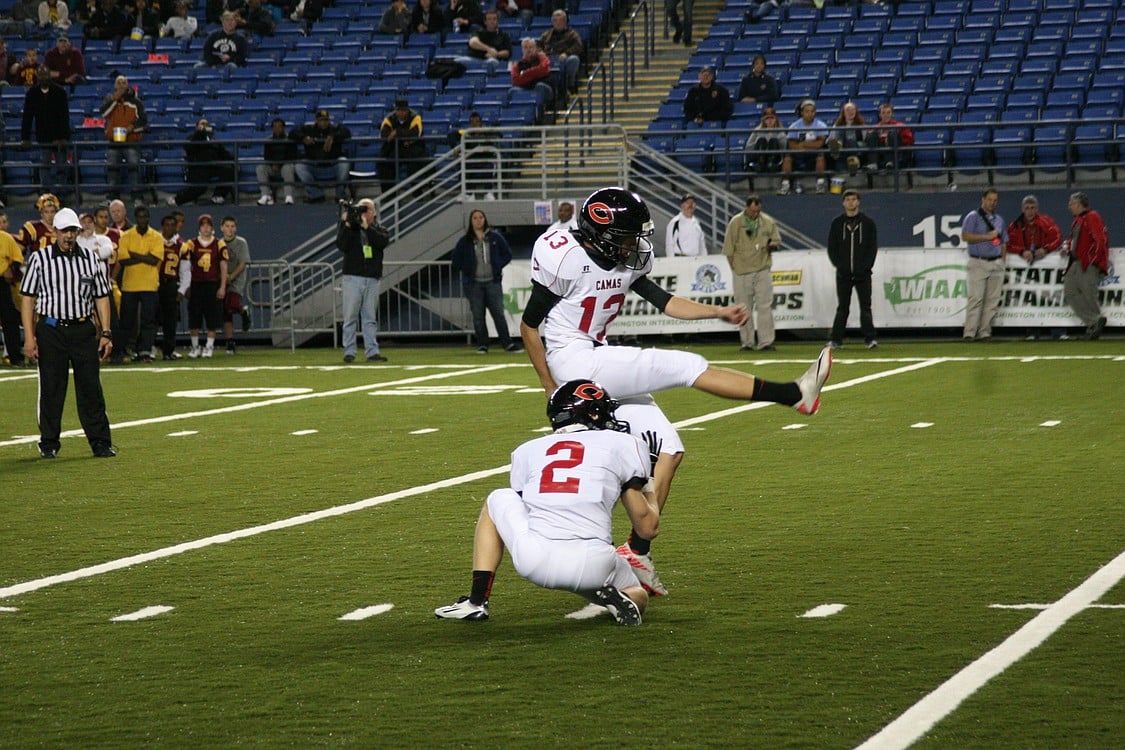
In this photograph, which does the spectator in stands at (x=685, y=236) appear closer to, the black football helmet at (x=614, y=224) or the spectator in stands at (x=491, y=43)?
the spectator in stands at (x=491, y=43)

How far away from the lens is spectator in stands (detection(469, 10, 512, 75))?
29.3m

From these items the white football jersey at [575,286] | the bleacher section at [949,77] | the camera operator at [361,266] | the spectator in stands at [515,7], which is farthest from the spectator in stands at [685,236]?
the white football jersey at [575,286]

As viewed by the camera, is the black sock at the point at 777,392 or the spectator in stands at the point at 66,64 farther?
the spectator in stands at the point at 66,64

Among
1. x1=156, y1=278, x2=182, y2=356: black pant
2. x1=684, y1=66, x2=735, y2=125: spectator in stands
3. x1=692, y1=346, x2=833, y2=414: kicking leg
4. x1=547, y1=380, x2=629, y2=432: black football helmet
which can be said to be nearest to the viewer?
x1=547, y1=380, x2=629, y2=432: black football helmet

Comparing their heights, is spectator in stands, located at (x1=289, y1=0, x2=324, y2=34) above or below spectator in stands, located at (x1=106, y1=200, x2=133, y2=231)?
above

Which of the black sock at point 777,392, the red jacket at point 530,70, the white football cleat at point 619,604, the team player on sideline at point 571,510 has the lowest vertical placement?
the white football cleat at point 619,604

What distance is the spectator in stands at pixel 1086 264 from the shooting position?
2123 centimetres

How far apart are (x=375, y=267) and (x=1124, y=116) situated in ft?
36.0

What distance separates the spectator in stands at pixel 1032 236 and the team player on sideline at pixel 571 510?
16.5m

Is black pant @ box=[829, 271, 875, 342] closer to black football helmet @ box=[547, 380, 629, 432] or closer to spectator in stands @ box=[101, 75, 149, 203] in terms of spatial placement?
spectator in stands @ box=[101, 75, 149, 203]

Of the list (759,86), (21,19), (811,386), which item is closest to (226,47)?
(21,19)

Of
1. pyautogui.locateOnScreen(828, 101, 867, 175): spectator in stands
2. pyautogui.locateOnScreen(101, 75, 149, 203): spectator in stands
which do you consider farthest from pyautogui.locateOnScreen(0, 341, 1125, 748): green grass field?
pyautogui.locateOnScreen(101, 75, 149, 203): spectator in stands

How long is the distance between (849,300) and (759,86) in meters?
6.41

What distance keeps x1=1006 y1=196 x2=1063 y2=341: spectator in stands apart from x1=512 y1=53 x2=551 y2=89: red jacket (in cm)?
893
